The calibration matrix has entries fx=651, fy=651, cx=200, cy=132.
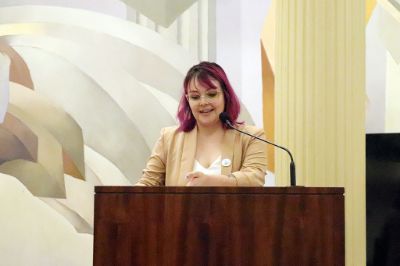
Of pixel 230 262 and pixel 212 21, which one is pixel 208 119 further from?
pixel 212 21

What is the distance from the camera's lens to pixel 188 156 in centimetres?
256

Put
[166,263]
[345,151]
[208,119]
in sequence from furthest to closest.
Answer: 1. [345,151]
2. [208,119]
3. [166,263]

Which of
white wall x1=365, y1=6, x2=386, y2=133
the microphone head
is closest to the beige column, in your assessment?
white wall x1=365, y1=6, x2=386, y2=133

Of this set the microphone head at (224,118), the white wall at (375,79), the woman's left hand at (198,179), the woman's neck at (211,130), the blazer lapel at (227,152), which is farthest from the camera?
the white wall at (375,79)

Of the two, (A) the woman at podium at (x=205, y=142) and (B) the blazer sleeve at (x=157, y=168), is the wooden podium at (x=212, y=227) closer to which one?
(A) the woman at podium at (x=205, y=142)

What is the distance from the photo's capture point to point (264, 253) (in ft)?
6.09

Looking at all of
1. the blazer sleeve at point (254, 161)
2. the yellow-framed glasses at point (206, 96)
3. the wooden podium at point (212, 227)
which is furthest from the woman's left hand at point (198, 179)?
the yellow-framed glasses at point (206, 96)

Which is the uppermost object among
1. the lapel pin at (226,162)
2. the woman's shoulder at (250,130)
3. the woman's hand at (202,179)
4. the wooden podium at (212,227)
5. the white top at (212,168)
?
the woman's shoulder at (250,130)

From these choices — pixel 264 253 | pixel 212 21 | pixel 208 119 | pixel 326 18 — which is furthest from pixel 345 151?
pixel 264 253

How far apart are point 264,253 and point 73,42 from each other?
234 cm

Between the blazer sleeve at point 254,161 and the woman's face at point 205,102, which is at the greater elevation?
the woman's face at point 205,102

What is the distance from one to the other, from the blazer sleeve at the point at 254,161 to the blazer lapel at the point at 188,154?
20 cm

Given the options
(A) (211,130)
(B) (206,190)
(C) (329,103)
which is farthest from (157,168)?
(C) (329,103)

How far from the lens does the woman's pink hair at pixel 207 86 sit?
260cm
